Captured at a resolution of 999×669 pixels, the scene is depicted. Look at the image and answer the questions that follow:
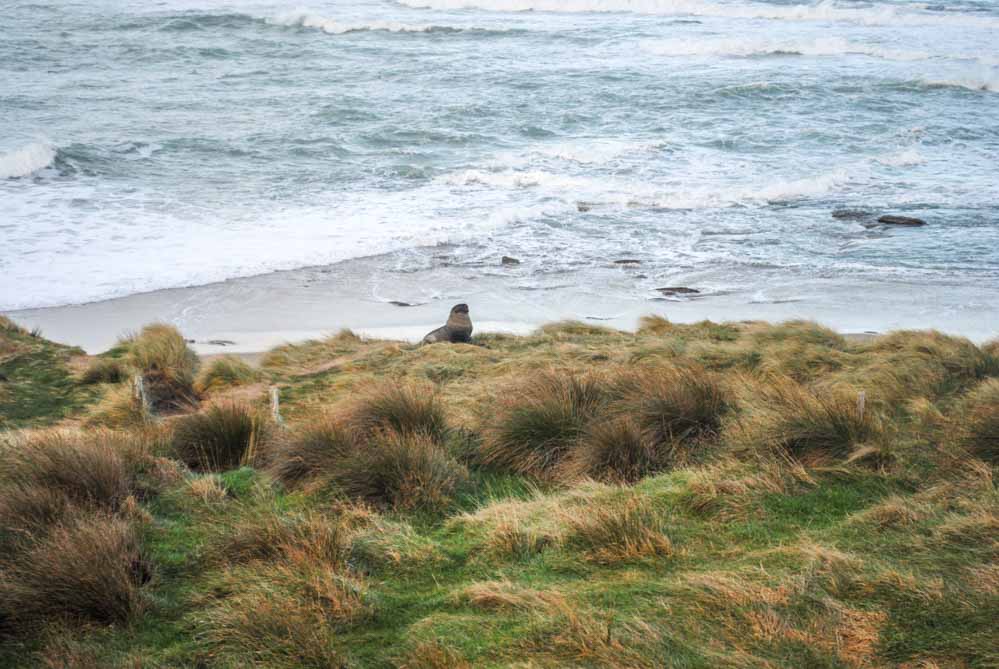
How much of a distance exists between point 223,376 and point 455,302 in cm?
564

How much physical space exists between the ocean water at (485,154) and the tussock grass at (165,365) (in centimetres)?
474

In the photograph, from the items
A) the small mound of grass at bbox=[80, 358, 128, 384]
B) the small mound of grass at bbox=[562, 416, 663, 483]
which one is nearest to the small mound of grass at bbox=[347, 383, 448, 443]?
the small mound of grass at bbox=[562, 416, 663, 483]

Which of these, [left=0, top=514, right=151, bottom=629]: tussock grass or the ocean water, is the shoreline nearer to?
the ocean water

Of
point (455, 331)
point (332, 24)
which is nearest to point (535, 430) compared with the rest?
point (455, 331)

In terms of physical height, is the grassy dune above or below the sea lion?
above

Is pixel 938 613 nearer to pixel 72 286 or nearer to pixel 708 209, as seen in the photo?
pixel 72 286

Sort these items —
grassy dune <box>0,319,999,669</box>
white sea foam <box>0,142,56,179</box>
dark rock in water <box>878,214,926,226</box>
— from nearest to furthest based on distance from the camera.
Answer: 1. grassy dune <box>0,319,999,669</box>
2. dark rock in water <box>878,214,926,226</box>
3. white sea foam <box>0,142,56,179</box>

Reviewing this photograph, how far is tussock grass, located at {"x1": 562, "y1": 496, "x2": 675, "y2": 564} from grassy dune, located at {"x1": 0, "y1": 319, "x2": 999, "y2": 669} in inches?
0.6

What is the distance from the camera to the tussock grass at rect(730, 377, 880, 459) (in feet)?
18.0

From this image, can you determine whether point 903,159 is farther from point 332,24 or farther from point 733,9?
point 733,9

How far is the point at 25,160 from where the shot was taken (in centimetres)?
2169

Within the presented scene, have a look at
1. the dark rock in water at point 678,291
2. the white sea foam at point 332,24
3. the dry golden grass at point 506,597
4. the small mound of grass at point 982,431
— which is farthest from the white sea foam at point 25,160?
the white sea foam at point 332,24

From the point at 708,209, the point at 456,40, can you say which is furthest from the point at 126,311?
the point at 456,40

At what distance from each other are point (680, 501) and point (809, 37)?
1886 inches
